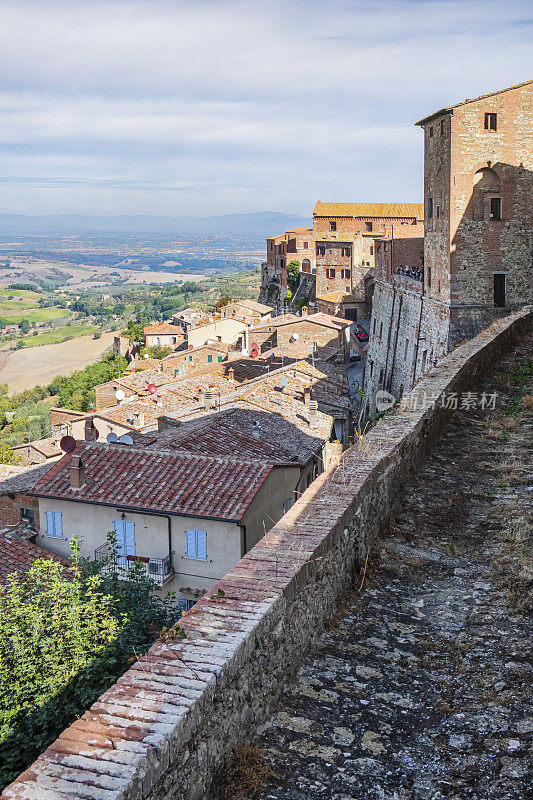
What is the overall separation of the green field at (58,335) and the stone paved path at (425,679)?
149590 mm

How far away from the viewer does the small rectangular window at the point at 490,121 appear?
29.6 m

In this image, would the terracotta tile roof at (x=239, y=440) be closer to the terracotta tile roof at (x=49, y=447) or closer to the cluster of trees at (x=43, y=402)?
the terracotta tile roof at (x=49, y=447)

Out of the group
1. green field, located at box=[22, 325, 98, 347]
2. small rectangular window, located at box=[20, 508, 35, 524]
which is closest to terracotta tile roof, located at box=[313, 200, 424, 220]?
small rectangular window, located at box=[20, 508, 35, 524]

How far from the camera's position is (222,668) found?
133 inches

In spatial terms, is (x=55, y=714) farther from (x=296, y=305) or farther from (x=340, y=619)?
(x=296, y=305)

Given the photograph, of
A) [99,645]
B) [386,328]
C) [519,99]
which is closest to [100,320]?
[386,328]

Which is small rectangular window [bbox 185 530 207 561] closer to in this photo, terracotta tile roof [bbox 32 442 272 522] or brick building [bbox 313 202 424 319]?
terracotta tile roof [bbox 32 442 272 522]

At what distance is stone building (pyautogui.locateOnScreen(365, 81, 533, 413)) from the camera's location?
2970 centimetres

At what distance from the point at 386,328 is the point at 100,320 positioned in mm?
147626

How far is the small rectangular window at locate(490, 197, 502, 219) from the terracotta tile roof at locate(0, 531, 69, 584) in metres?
22.1

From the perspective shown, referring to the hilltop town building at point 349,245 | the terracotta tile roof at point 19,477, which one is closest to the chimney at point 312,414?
the terracotta tile roof at point 19,477

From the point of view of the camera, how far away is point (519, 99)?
29.7 metres

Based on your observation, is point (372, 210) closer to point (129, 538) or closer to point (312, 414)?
point (312, 414)

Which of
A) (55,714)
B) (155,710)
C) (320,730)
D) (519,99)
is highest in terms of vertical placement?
(519,99)
